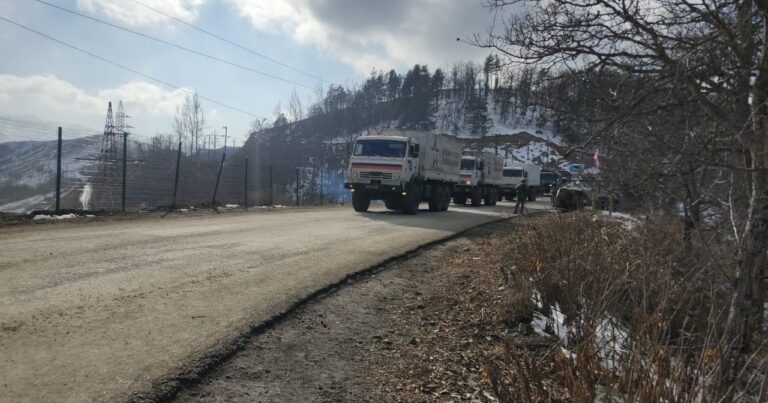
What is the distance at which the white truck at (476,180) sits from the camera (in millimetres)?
30097

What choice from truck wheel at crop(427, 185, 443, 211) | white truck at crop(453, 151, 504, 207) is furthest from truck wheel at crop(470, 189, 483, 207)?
truck wheel at crop(427, 185, 443, 211)

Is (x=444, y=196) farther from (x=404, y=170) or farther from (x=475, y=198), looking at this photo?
(x=475, y=198)

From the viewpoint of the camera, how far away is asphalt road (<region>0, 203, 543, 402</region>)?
3.05 meters

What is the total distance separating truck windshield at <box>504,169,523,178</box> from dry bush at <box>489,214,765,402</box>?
34356 millimetres

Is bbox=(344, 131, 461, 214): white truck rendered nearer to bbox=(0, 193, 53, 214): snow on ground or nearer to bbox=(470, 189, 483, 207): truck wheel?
bbox=(0, 193, 53, 214): snow on ground

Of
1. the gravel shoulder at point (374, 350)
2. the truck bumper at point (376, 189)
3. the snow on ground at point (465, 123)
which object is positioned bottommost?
the gravel shoulder at point (374, 350)

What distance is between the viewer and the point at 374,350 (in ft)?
13.1

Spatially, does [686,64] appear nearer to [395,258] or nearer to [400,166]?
[395,258]

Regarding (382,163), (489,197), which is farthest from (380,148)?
(489,197)

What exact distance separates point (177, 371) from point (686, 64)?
14.0 ft

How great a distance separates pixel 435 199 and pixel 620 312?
18.4m

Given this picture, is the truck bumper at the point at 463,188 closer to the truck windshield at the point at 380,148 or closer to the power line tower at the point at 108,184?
the truck windshield at the point at 380,148

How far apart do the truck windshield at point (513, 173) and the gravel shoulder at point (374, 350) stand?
36203 millimetres

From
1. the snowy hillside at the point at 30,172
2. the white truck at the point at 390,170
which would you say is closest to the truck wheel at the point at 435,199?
the white truck at the point at 390,170
